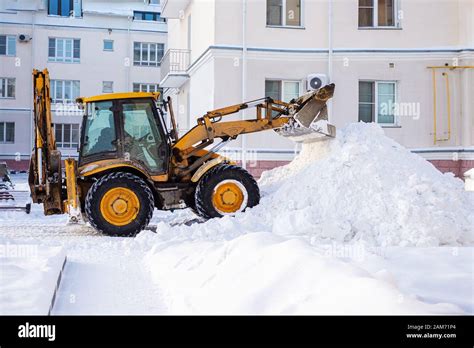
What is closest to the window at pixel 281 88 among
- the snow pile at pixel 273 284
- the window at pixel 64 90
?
the snow pile at pixel 273 284

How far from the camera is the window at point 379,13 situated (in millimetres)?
20922

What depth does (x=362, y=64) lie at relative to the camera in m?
20.6

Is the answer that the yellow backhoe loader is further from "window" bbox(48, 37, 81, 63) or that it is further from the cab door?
"window" bbox(48, 37, 81, 63)

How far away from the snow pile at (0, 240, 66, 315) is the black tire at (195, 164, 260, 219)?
3.42 meters

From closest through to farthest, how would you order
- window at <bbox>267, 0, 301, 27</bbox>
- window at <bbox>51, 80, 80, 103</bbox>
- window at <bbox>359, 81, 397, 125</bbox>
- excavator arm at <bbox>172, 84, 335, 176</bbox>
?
excavator arm at <bbox>172, 84, 335, 176</bbox>
window at <bbox>267, 0, 301, 27</bbox>
window at <bbox>359, 81, 397, 125</bbox>
window at <bbox>51, 80, 80, 103</bbox>

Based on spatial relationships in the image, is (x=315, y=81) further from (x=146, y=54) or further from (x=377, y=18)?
(x=146, y=54)

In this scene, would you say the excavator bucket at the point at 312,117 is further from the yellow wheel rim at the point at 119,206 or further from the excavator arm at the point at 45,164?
the excavator arm at the point at 45,164

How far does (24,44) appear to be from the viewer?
41781mm

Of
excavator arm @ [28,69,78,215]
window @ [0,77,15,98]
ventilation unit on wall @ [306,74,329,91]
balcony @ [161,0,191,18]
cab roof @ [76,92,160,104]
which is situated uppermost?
balcony @ [161,0,191,18]

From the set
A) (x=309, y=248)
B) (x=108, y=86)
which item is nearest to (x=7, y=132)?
(x=108, y=86)

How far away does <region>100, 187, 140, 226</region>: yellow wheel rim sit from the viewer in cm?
1159

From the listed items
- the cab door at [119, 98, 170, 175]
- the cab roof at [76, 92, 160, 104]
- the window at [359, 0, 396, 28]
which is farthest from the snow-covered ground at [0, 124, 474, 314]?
the window at [359, 0, 396, 28]

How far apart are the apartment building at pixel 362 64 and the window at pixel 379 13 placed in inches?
1.7
